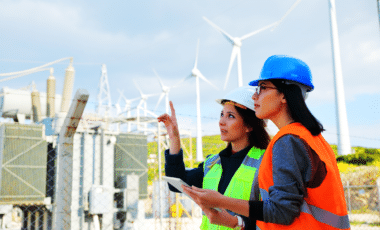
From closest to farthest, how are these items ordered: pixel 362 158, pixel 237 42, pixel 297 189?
pixel 297 189 → pixel 362 158 → pixel 237 42

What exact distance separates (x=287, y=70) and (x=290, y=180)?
476mm

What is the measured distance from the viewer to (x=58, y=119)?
387 inches

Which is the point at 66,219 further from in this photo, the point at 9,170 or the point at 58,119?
the point at 58,119

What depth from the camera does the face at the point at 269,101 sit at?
1.41 metres

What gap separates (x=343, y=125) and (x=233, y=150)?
1841 centimetres

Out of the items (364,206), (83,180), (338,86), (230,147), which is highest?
(338,86)

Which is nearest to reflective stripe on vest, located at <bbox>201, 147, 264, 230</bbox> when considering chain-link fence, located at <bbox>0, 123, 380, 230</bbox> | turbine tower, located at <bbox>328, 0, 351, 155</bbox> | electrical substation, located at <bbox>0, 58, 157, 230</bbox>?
chain-link fence, located at <bbox>0, 123, 380, 230</bbox>

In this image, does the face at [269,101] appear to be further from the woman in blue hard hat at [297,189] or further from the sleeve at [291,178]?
the sleeve at [291,178]

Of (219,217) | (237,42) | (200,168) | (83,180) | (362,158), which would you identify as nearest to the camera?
(219,217)

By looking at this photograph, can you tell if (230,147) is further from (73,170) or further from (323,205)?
(73,170)

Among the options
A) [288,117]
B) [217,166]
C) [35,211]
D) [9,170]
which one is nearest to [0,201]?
[9,170]

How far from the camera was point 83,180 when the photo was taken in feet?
34.2

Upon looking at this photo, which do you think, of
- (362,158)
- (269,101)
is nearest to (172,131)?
(269,101)

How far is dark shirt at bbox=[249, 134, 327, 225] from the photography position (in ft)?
3.73
